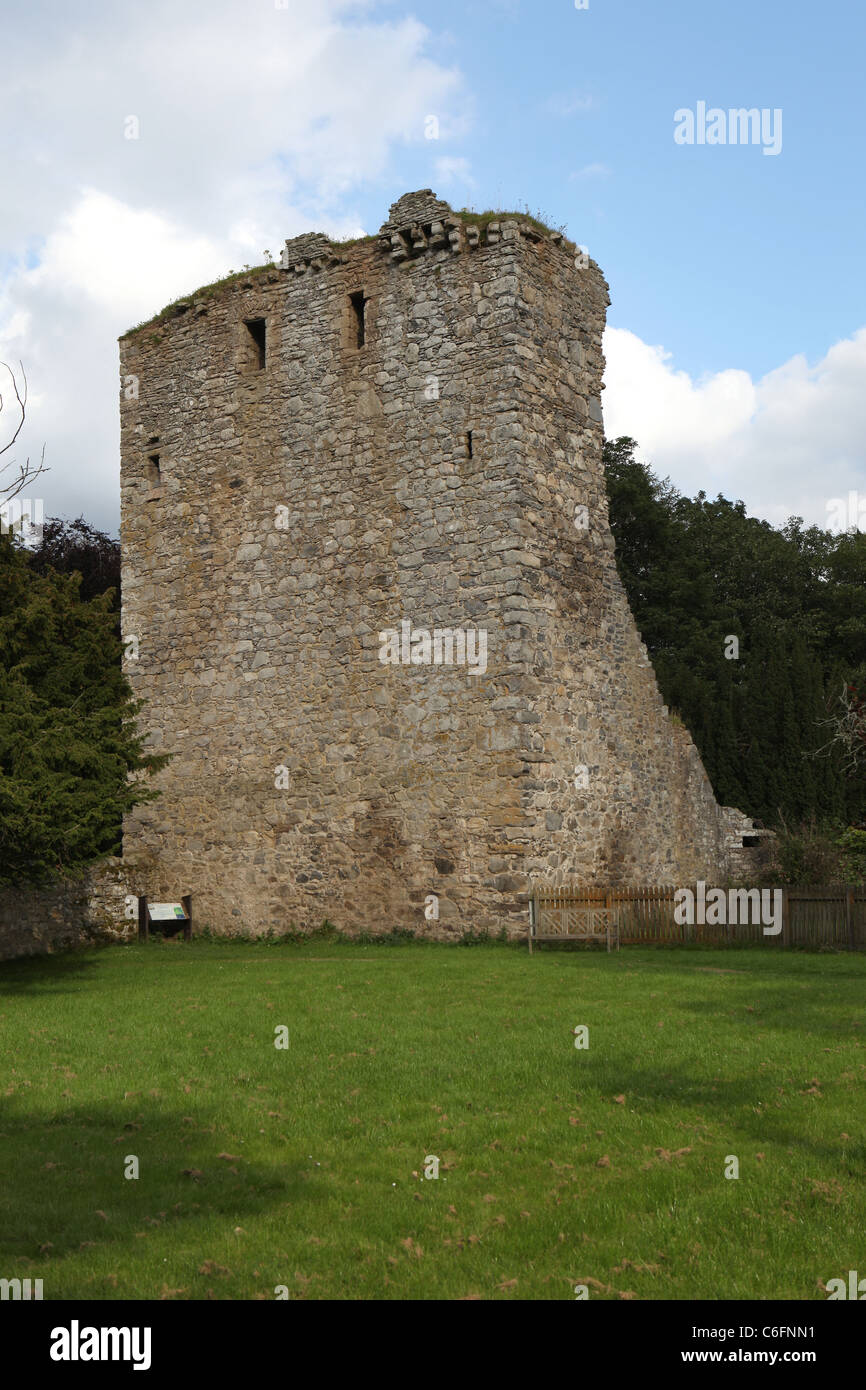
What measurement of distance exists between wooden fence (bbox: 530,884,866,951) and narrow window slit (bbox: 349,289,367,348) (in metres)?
9.63

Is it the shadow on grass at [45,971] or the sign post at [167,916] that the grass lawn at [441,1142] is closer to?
the shadow on grass at [45,971]

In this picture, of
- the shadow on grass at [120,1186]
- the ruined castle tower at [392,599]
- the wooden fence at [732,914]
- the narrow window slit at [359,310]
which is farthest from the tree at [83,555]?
the shadow on grass at [120,1186]

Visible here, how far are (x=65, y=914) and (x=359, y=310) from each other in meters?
11.1

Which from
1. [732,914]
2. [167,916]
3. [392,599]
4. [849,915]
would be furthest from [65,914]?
[849,915]

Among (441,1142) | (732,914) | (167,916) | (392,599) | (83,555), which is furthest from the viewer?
(83,555)

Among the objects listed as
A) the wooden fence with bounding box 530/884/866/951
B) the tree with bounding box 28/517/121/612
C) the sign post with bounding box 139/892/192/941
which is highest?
the tree with bounding box 28/517/121/612

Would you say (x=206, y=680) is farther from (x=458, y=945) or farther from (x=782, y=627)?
(x=782, y=627)

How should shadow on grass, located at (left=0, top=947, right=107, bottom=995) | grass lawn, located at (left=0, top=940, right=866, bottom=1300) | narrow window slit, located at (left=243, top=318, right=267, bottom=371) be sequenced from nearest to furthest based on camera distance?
1. grass lawn, located at (left=0, top=940, right=866, bottom=1300)
2. shadow on grass, located at (left=0, top=947, right=107, bottom=995)
3. narrow window slit, located at (left=243, top=318, right=267, bottom=371)

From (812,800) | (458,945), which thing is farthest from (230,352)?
(812,800)

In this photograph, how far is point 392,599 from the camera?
17766 millimetres

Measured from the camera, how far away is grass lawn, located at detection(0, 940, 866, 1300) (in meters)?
5.04

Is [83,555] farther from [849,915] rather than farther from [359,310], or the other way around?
[849,915]

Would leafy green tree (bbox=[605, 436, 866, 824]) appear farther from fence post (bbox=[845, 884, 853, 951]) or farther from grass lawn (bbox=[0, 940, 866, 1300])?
grass lawn (bbox=[0, 940, 866, 1300])

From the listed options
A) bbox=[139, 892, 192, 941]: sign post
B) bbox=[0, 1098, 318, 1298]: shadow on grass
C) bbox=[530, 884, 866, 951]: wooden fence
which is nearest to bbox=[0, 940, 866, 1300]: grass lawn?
bbox=[0, 1098, 318, 1298]: shadow on grass
